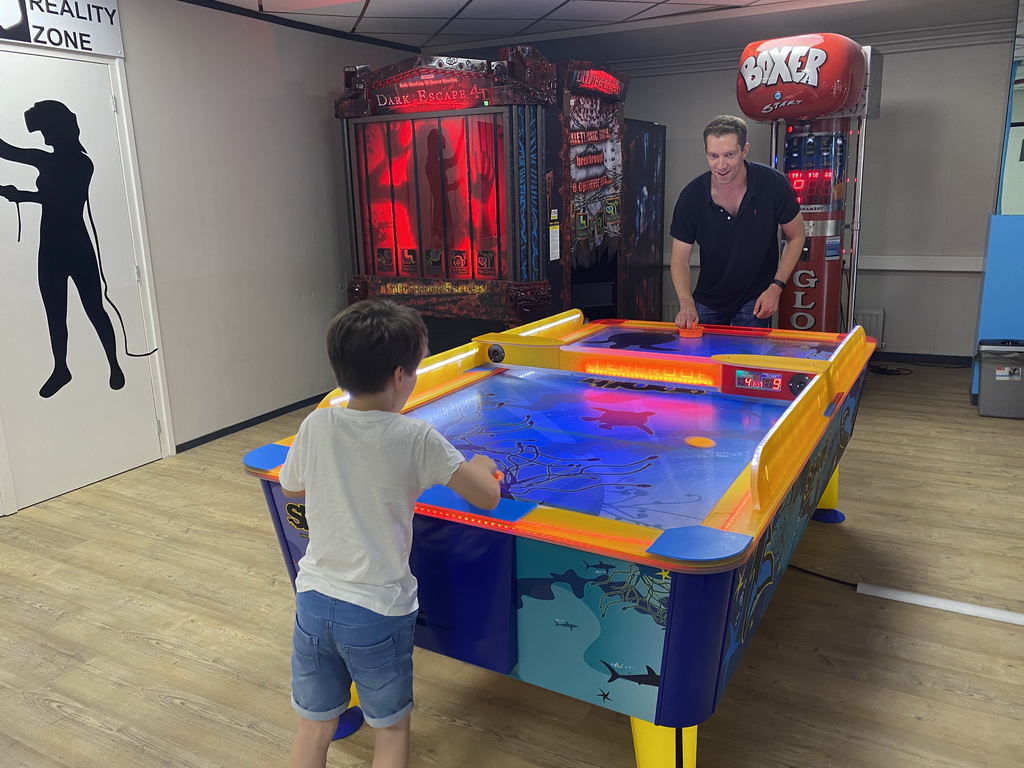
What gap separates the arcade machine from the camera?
4.09 metres

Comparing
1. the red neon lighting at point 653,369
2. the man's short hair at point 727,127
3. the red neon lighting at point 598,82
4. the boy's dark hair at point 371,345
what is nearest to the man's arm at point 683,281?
the man's short hair at point 727,127

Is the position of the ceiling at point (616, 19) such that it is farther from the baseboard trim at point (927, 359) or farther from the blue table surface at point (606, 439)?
the blue table surface at point (606, 439)

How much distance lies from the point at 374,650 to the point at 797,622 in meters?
1.50

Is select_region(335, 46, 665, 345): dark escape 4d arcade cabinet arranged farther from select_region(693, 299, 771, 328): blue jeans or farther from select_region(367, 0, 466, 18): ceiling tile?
select_region(693, 299, 771, 328): blue jeans

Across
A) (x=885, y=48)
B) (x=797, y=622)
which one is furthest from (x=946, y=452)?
(x=885, y=48)

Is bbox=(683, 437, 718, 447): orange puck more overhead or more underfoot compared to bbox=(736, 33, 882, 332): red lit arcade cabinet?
more underfoot

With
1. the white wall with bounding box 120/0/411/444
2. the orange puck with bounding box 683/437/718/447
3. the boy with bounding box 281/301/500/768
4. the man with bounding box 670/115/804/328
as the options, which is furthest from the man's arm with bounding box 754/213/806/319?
the white wall with bounding box 120/0/411/444

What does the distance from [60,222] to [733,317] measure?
302 cm

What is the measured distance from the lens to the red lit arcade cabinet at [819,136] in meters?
4.09

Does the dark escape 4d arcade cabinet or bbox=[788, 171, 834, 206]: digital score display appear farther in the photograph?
bbox=[788, 171, 834, 206]: digital score display

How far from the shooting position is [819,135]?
4.44m

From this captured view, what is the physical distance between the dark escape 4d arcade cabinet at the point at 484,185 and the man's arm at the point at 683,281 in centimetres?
98

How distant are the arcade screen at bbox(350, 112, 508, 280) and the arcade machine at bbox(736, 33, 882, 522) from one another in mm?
1519

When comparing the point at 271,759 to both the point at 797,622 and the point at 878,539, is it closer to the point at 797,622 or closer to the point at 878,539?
the point at 797,622
